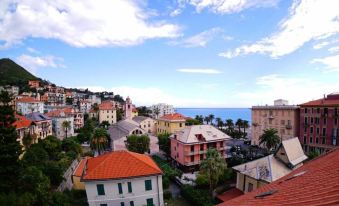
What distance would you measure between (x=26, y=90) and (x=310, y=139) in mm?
164396

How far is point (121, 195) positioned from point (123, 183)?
1481 mm

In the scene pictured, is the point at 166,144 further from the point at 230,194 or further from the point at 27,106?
the point at 27,106

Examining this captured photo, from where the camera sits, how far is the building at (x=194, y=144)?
4697 cm

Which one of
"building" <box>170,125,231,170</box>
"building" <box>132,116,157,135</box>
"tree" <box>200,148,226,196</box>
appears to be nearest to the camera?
"tree" <box>200,148,226,196</box>

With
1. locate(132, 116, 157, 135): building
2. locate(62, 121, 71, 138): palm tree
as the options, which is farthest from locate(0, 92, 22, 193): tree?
locate(132, 116, 157, 135): building

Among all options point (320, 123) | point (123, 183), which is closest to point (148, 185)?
point (123, 183)

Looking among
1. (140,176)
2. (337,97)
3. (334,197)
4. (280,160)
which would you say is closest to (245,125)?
(337,97)

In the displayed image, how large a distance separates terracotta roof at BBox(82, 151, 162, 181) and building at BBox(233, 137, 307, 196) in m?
11.5

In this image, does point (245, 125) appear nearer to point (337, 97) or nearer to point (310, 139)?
point (310, 139)

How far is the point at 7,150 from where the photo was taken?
27594 mm

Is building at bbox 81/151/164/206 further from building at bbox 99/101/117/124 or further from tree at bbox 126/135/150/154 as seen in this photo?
building at bbox 99/101/117/124

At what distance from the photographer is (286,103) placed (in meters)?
71.6

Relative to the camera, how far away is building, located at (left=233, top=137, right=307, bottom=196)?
28.1 meters

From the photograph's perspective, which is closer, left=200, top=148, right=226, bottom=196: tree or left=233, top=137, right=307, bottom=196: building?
left=233, top=137, right=307, bottom=196: building
